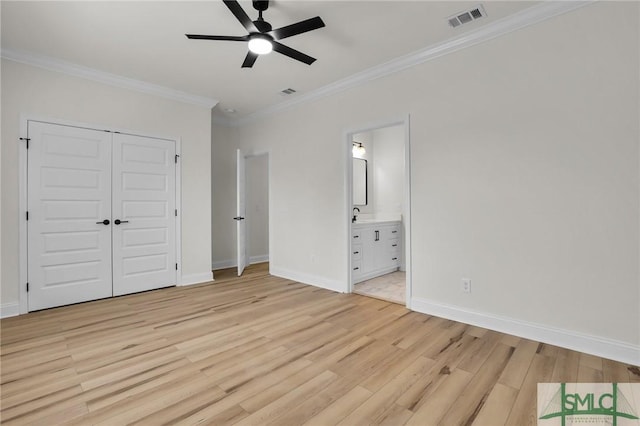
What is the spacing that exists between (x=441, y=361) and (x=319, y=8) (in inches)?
117

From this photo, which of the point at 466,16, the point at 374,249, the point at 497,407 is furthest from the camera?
the point at 374,249

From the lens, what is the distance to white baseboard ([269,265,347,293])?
419cm

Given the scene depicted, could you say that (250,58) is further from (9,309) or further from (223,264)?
(223,264)

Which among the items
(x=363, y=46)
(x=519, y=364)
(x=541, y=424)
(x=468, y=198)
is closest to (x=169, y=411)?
(x=541, y=424)

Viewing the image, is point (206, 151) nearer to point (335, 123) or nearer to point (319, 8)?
point (335, 123)

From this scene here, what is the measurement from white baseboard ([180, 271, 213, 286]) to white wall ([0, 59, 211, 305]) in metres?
0.01

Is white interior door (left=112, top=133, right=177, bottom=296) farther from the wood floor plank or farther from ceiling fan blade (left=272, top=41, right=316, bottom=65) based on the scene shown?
the wood floor plank

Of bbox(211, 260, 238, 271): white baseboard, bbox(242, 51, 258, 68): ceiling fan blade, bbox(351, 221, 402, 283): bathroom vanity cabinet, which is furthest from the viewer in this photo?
bbox(211, 260, 238, 271): white baseboard

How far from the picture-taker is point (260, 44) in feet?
8.45

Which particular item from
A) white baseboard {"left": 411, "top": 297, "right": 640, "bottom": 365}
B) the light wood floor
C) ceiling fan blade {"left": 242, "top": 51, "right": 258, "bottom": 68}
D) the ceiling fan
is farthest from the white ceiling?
the light wood floor

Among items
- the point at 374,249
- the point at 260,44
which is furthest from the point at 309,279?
the point at 260,44

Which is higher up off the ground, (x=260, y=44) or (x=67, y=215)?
(x=260, y=44)

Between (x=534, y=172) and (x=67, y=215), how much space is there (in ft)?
16.1

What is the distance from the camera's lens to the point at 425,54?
3229 millimetres
